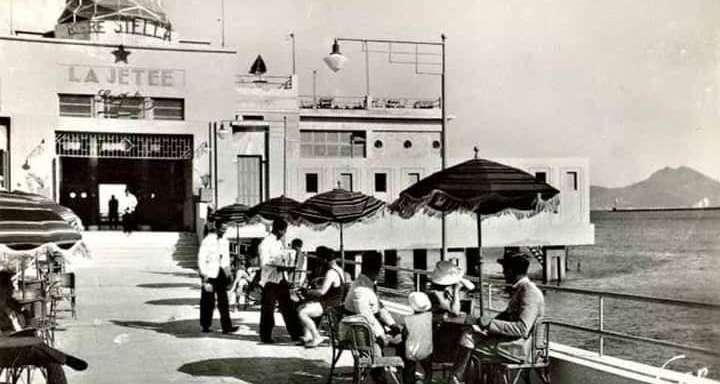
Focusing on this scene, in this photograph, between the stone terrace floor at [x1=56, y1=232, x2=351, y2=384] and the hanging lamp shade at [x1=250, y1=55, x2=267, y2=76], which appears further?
the hanging lamp shade at [x1=250, y1=55, x2=267, y2=76]

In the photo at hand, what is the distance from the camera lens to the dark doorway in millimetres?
41062

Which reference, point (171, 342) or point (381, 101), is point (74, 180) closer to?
point (381, 101)

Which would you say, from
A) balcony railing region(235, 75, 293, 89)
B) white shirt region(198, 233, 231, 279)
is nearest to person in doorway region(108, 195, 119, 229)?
balcony railing region(235, 75, 293, 89)

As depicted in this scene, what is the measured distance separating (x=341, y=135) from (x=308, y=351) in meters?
48.3

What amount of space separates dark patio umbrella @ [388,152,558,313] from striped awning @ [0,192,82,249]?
345cm

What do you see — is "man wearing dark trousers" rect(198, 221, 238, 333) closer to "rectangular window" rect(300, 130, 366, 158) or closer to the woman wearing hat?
the woman wearing hat

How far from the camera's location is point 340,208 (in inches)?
462

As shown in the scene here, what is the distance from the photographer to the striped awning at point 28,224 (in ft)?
20.6

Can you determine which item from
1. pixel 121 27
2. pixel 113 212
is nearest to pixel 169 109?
pixel 121 27

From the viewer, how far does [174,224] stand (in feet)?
136

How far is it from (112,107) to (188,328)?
25576mm

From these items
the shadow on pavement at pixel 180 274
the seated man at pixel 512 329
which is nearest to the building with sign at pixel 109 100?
the shadow on pavement at pixel 180 274

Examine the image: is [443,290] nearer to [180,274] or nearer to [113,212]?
[180,274]

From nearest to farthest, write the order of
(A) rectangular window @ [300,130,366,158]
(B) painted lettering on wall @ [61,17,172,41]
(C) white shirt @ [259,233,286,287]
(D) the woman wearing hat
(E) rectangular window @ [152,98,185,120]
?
(D) the woman wearing hat < (C) white shirt @ [259,233,286,287] < (E) rectangular window @ [152,98,185,120] < (B) painted lettering on wall @ [61,17,172,41] < (A) rectangular window @ [300,130,366,158]
